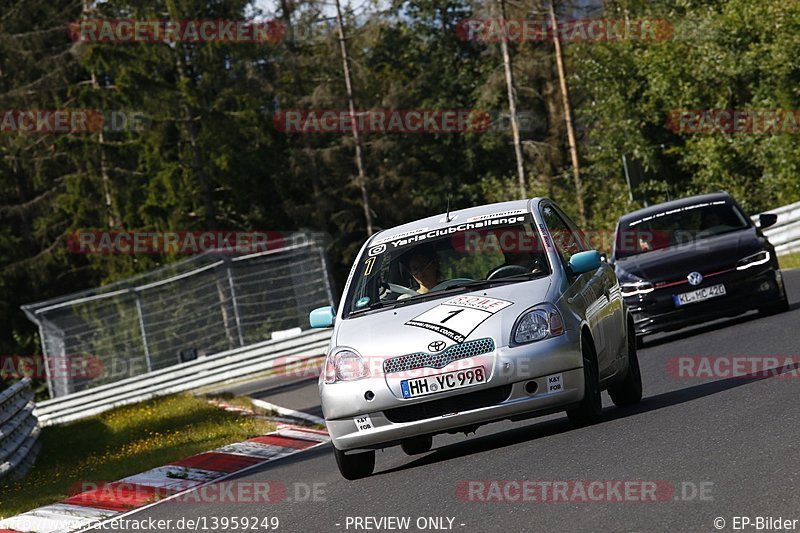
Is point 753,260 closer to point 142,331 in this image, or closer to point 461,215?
point 461,215

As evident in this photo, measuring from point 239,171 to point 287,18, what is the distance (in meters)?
8.91

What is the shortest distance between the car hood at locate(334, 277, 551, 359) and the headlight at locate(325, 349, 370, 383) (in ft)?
0.19

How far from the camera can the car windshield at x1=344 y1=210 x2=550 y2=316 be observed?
10016 millimetres

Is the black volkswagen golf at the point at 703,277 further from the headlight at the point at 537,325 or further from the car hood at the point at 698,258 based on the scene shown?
the headlight at the point at 537,325

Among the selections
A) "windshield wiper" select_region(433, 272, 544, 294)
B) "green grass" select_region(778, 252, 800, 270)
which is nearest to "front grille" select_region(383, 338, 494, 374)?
"windshield wiper" select_region(433, 272, 544, 294)

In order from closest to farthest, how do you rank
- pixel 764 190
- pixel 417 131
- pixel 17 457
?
1. pixel 17 457
2. pixel 764 190
3. pixel 417 131

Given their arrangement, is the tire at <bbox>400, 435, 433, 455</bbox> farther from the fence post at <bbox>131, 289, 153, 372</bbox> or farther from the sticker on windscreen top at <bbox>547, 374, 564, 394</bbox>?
the fence post at <bbox>131, 289, 153, 372</bbox>

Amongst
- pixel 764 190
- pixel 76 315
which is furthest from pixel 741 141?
pixel 76 315

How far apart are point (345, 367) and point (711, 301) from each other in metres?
7.34

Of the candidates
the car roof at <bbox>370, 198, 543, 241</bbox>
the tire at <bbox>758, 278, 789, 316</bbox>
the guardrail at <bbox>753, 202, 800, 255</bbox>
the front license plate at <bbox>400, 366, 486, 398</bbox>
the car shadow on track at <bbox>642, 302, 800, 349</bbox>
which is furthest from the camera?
the guardrail at <bbox>753, 202, 800, 255</bbox>

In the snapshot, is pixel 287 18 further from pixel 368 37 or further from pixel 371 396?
pixel 371 396

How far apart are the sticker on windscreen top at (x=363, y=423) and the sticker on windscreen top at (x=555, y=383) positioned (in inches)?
45.3

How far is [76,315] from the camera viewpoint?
28.9 metres

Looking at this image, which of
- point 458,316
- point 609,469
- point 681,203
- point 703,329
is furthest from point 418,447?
point 703,329
